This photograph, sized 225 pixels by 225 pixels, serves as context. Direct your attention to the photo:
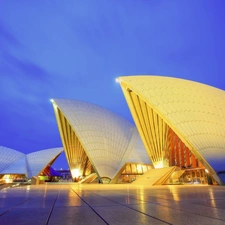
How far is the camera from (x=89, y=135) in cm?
2834

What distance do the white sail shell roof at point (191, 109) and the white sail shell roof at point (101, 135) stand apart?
10.1m

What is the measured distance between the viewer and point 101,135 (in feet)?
97.5

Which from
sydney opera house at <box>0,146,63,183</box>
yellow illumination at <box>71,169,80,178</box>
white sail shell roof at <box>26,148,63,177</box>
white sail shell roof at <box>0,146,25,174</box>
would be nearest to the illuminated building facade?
yellow illumination at <box>71,169,80,178</box>

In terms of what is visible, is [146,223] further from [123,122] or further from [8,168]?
[8,168]

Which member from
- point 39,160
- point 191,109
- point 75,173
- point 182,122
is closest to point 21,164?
point 39,160

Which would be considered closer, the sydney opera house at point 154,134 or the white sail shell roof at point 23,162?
the sydney opera house at point 154,134

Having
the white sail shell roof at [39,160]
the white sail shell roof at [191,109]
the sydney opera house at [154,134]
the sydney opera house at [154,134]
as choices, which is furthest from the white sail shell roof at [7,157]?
the white sail shell roof at [191,109]

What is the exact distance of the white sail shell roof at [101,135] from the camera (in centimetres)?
2730

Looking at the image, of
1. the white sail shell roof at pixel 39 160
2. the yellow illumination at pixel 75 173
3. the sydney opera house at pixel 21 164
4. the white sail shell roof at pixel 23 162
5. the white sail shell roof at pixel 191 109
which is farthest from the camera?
the white sail shell roof at pixel 39 160

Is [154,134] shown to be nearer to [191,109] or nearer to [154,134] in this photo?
[154,134]

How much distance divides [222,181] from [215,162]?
1420 millimetres

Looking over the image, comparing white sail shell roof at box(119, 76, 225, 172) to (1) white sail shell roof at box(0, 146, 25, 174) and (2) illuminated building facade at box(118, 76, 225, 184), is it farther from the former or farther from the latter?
(1) white sail shell roof at box(0, 146, 25, 174)

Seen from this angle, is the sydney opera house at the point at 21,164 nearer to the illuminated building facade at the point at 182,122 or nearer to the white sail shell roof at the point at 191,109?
the illuminated building facade at the point at 182,122

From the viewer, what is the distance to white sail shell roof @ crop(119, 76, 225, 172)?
16891mm
